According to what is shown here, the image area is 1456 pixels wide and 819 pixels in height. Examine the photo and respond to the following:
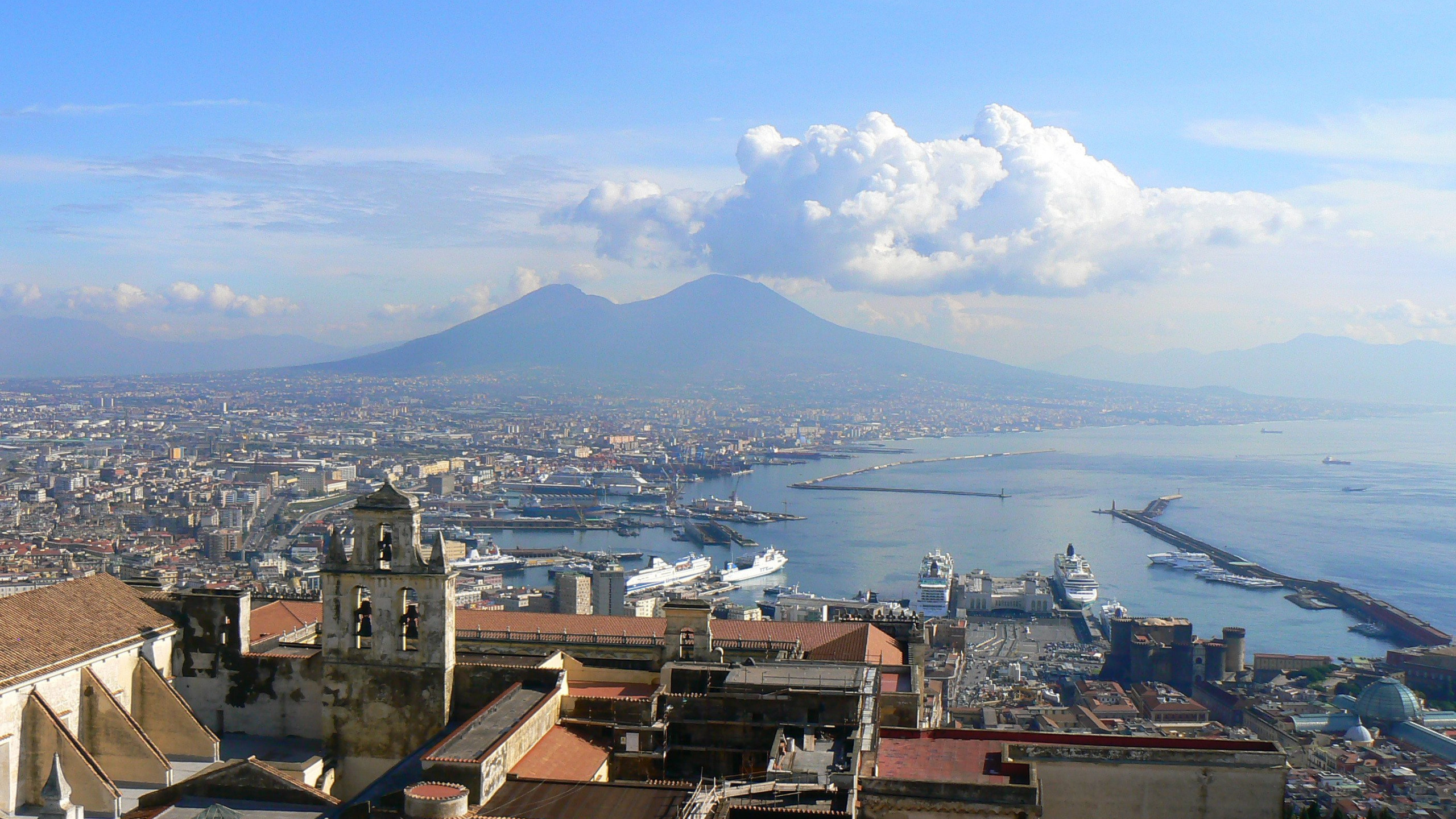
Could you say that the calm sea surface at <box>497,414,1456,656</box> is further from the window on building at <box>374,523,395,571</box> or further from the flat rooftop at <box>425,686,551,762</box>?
the window on building at <box>374,523,395,571</box>

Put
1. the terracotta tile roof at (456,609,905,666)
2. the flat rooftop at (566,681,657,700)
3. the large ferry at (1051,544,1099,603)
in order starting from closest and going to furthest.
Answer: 1. the flat rooftop at (566,681,657,700)
2. the terracotta tile roof at (456,609,905,666)
3. the large ferry at (1051,544,1099,603)

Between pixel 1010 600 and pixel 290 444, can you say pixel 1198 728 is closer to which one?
pixel 1010 600

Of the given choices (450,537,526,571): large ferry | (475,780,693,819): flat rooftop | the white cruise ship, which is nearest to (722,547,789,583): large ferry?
the white cruise ship

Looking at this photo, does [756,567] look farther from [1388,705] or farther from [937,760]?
[937,760]

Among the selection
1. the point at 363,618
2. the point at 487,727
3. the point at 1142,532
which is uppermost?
the point at 363,618

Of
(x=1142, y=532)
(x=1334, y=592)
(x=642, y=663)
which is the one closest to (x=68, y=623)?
(x=642, y=663)

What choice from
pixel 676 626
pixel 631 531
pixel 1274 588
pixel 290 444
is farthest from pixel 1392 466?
pixel 676 626
